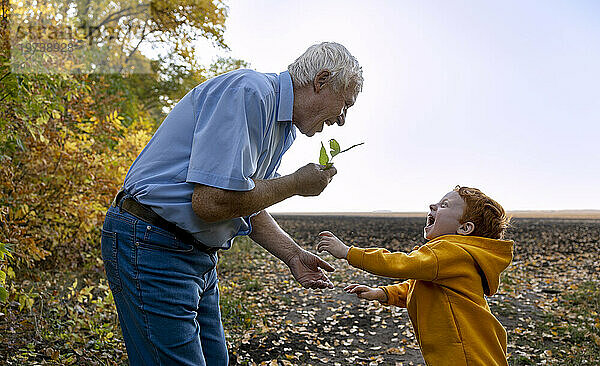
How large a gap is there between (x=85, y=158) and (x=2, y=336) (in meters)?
2.29

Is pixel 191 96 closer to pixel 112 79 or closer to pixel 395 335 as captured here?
pixel 395 335

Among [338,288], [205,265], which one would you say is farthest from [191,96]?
[338,288]

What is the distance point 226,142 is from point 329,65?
1.93 ft

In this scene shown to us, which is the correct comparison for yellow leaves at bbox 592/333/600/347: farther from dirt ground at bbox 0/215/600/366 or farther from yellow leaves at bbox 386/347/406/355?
yellow leaves at bbox 386/347/406/355

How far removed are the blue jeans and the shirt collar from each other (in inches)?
25.0

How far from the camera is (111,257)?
197cm

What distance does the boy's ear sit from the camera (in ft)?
8.94

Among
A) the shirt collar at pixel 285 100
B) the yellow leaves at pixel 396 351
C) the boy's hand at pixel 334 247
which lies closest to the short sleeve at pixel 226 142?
the shirt collar at pixel 285 100

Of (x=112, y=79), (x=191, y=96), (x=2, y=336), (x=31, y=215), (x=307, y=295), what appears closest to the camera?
(x=191, y=96)

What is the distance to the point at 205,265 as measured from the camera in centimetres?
208

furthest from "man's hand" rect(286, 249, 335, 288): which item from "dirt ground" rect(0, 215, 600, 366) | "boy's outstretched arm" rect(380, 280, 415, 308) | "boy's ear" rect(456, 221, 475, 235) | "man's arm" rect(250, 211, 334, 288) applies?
"dirt ground" rect(0, 215, 600, 366)

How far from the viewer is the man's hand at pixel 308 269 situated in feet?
8.63

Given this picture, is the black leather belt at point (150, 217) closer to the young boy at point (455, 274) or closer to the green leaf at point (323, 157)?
the green leaf at point (323, 157)

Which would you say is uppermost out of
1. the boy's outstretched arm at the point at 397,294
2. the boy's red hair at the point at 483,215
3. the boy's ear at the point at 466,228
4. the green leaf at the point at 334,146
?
the green leaf at the point at 334,146
